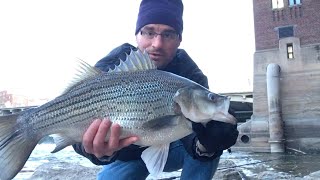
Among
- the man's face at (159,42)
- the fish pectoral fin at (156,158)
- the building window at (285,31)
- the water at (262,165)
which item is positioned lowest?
the water at (262,165)

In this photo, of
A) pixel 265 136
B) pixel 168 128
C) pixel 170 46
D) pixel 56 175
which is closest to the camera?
pixel 168 128

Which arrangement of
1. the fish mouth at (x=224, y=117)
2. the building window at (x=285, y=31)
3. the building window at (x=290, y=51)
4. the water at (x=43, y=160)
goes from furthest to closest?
1. the building window at (x=285, y=31)
2. the building window at (x=290, y=51)
3. the water at (x=43, y=160)
4. the fish mouth at (x=224, y=117)

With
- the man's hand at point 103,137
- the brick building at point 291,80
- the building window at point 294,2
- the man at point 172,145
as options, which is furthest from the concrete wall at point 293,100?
the man's hand at point 103,137

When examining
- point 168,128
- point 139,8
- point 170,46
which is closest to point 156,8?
point 139,8

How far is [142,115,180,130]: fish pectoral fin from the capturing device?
2.56m

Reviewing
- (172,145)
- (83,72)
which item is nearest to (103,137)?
(83,72)

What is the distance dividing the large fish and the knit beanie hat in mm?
979

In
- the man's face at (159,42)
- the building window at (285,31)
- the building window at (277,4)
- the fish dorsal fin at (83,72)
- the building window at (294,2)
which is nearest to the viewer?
the fish dorsal fin at (83,72)

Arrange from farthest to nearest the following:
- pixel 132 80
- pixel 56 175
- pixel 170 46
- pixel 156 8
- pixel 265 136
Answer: pixel 265 136
pixel 56 175
pixel 156 8
pixel 170 46
pixel 132 80

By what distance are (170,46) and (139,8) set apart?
30.3 inches

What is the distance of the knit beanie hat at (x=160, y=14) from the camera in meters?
3.62

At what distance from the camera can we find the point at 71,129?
2686 mm

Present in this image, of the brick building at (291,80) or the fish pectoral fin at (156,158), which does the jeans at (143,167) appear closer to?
the fish pectoral fin at (156,158)

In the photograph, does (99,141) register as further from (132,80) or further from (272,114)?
(272,114)
